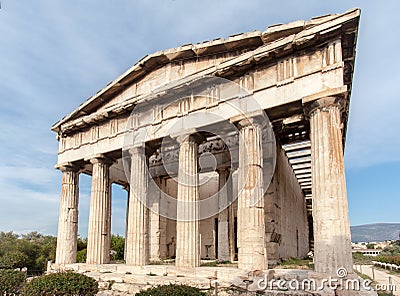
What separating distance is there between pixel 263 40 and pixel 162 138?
5.51m

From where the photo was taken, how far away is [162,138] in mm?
14836

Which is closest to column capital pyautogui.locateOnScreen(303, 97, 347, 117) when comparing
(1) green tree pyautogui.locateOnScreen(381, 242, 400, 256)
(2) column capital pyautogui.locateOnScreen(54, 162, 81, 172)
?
(2) column capital pyautogui.locateOnScreen(54, 162, 81, 172)

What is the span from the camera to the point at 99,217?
55.1 feet

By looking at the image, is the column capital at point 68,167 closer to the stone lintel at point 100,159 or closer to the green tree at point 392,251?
the stone lintel at point 100,159

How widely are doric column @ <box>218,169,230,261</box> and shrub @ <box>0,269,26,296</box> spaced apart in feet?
28.6

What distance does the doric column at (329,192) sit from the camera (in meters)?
9.62

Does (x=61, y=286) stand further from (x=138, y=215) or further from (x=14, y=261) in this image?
(x=14, y=261)

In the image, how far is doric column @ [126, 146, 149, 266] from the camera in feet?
48.6

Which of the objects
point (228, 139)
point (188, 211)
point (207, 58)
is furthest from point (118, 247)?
point (207, 58)

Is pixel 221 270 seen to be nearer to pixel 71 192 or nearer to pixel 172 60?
pixel 172 60

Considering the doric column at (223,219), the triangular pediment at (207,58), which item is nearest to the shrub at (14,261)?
the triangular pediment at (207,58)

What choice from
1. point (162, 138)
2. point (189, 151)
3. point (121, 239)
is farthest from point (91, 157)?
point (121, 239)

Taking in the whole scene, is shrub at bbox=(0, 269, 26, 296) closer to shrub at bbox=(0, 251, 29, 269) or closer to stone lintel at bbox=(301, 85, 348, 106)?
shrub at bbox=(0, 251, 29, 269)

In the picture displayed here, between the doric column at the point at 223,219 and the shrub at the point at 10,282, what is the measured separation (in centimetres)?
872
